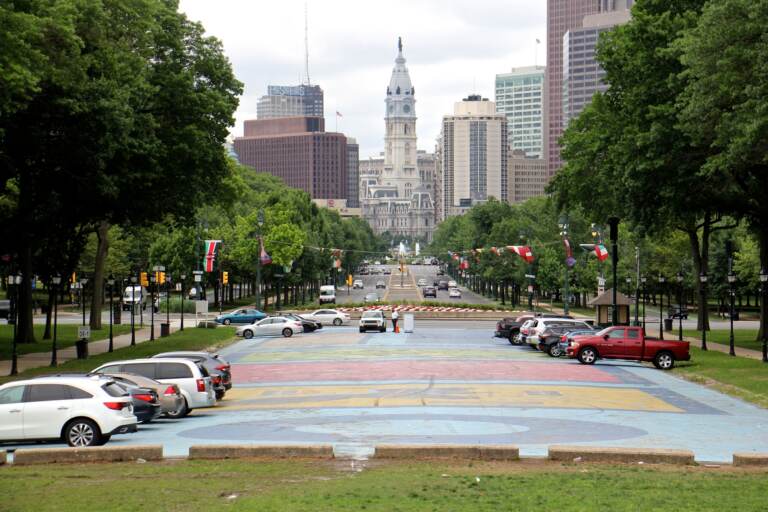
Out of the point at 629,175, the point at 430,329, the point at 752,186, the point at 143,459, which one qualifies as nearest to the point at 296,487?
the point at 143,459

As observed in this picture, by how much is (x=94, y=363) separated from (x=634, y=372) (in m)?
20.5

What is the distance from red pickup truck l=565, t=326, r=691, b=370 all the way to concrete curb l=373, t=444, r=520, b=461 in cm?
2670

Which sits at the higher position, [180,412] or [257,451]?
[257,451]

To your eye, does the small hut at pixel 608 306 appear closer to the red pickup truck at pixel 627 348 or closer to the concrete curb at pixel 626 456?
the red pickup truck at pixel 627 348

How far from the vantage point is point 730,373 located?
1581 inches

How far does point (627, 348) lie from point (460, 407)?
56.7 ft

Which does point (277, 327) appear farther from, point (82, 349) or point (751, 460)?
point (751, 460)

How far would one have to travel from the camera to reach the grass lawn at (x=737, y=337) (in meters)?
57.0

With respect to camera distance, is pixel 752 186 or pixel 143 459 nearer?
pixel 143 459

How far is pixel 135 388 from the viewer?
2583 centimetres

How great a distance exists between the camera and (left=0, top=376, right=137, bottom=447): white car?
22312 millimetres

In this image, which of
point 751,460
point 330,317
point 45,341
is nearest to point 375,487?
point 751,460

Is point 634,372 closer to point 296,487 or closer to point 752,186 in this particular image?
point 752,186

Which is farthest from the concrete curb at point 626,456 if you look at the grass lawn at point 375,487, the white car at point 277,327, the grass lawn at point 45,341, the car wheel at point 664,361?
the white car at point 277,327
